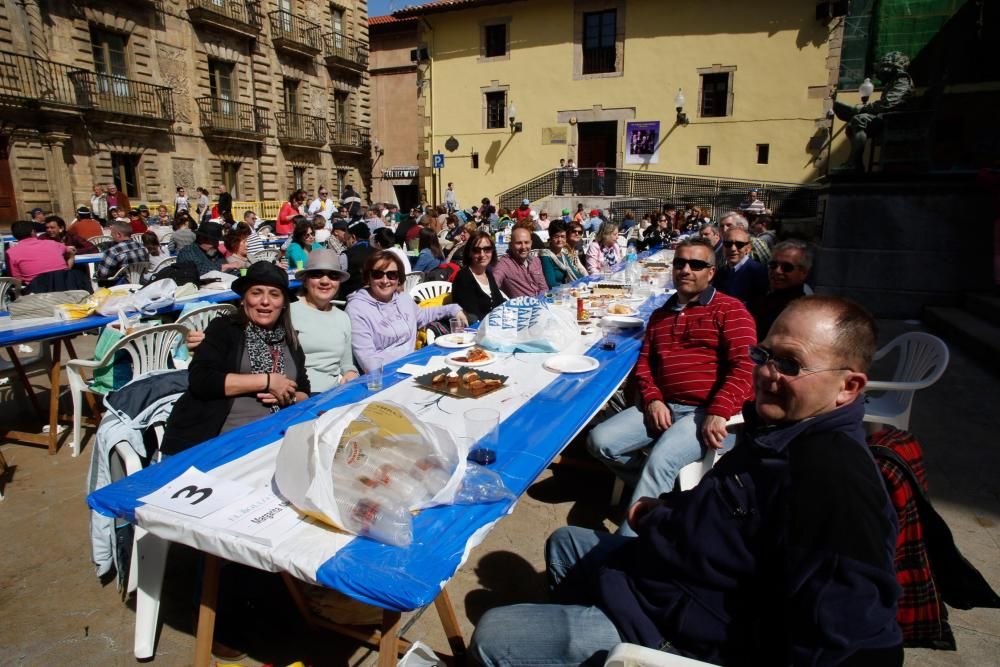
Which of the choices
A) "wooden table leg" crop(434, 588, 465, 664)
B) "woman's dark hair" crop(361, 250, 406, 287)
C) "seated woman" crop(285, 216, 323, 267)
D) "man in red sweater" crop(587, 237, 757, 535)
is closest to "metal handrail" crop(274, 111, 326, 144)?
"seated woman" crop(285, 216, 323, 267)

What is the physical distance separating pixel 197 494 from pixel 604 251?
734 centimetres

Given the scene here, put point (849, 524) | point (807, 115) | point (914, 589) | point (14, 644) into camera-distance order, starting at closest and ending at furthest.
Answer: point (849, 524), point (914, 589), point (14, 644), point (807, 115)

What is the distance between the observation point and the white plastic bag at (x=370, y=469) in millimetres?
1448

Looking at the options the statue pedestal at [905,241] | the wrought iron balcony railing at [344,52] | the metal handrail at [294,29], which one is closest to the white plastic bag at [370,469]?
the statue pedestal at [905,241]

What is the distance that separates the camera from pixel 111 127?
17828 mm

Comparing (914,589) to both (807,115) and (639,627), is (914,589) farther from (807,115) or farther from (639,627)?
(807,115)

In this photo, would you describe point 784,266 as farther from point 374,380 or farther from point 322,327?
point 322,327

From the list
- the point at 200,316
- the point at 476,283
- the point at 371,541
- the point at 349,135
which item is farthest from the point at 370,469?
the point at 349,135

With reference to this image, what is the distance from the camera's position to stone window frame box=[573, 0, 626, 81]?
22.6 meters

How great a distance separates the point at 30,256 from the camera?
20.5ft

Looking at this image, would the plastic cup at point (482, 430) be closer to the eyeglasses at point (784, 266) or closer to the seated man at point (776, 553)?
the seated man at point (776, 553)

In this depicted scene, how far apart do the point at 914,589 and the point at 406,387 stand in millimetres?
1930

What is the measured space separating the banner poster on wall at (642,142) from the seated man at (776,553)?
76.2 feet

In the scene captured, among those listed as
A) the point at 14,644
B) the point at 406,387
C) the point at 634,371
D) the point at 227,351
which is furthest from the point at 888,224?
the point at 14,644
